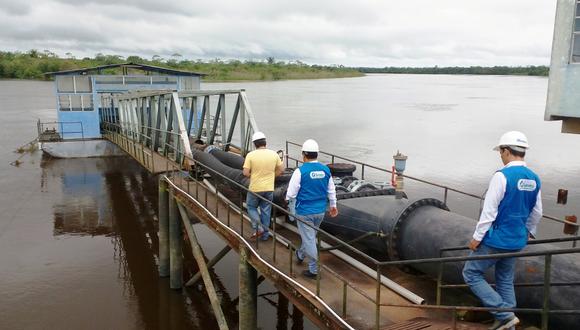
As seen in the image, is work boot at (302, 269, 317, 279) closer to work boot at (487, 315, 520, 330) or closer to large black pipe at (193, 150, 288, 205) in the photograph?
large black pipe at (193, 150, 288, 205)

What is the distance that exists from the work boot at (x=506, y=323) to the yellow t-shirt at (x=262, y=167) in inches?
174

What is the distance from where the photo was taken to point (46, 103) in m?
72.2

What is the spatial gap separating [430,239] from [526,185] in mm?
2118

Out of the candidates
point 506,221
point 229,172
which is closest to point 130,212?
point 229,172

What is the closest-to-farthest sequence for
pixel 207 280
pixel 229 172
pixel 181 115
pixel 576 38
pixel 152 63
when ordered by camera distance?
1. pixel 576 38
2. pixel 207 280
3. pixel 229 172
4. pixel 181 115
5. pixel 152 63

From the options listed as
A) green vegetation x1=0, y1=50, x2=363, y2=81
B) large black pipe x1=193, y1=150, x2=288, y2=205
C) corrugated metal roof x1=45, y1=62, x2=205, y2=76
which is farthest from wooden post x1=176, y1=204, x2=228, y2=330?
green vegetation x1=0, y1=50, x2=363, y2=81

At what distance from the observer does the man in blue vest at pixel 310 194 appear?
6.98 meters

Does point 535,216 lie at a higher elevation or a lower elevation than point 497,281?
higher

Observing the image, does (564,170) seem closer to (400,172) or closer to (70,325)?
(400,172)

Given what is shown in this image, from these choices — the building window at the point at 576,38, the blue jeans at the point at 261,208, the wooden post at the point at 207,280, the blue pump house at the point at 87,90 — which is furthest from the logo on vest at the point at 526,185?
the blue pump house at the point at 87,90

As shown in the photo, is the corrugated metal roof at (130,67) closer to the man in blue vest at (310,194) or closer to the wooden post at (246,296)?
the wooden post at (246,296)

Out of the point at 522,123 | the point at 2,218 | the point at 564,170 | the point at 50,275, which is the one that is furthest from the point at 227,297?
the point at 522,123

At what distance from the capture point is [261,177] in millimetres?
8586

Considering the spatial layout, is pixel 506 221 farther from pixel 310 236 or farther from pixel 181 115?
pixel 181 115
